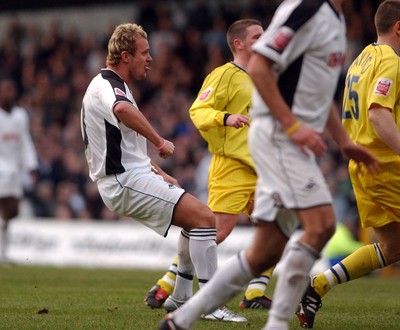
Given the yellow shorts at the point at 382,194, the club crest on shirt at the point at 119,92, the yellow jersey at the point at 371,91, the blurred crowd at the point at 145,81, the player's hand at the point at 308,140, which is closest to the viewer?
the player's hand at the point at 308,140

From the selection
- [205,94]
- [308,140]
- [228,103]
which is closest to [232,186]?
[228,103]


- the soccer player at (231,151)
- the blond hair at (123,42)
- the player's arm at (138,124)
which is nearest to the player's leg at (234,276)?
the player's arm at (138,124)

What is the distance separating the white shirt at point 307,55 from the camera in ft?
19.6

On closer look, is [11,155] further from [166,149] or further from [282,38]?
[282,38]

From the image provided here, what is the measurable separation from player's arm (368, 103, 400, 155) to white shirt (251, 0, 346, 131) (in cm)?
154

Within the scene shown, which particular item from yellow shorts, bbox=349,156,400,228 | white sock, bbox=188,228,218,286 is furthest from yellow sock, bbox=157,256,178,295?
yellow shorts, bbox=349,156,400,228

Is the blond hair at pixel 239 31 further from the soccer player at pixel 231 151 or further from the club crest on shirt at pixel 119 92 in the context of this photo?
the club crest on shirt at pixel 119 92

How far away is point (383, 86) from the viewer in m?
7.86

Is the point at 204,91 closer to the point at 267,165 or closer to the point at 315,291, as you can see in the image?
the point at 315,291

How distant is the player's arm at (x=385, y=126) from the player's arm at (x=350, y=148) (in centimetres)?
115

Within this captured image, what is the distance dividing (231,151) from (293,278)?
11.2 ft

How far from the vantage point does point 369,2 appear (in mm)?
20828

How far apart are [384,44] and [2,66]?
18626mm

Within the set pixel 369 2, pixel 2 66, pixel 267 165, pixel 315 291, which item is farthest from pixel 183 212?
pixel 2 66
